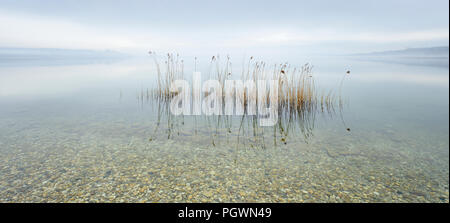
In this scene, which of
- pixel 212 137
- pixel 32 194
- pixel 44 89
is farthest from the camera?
pixel 44 89

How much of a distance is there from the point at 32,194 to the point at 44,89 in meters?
8.69

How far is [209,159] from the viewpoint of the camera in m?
3.62

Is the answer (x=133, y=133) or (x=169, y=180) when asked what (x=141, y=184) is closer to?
(x=169, y=180)

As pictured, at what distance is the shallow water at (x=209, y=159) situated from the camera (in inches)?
107

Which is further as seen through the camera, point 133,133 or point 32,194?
point 133,133

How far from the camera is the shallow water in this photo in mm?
2721
